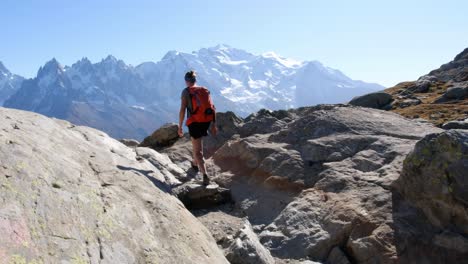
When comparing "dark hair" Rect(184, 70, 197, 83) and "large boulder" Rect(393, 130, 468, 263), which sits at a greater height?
"dark hair" Rect(184, 70, 197, 83)

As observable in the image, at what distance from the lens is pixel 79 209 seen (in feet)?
31.3

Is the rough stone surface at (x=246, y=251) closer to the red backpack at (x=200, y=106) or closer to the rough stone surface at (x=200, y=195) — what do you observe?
the rough stone surface at (x=200, y=195)

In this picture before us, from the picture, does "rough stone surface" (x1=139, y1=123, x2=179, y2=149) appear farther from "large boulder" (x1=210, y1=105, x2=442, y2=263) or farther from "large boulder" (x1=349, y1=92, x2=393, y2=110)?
"large boulder" (x1=349, y1=92, x2=393, y2=110)

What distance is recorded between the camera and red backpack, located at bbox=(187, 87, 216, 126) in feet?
52.3

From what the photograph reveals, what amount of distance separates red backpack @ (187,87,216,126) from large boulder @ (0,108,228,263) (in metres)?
3.09

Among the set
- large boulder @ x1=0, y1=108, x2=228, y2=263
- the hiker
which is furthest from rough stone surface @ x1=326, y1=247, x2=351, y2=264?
the hiker

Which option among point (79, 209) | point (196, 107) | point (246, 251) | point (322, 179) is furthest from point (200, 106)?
point (79, 209)

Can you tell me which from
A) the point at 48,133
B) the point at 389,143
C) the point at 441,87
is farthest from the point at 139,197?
the point at 441,87

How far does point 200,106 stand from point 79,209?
24.4 ft

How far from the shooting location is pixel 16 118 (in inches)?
537

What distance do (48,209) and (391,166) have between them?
12.5 meters

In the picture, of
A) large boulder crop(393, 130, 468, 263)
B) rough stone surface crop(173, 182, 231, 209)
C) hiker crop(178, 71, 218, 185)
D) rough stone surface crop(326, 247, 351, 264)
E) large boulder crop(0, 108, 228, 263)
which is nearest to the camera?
large boulder crop(0, 108, 228, 263)

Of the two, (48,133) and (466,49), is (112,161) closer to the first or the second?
(48,133)

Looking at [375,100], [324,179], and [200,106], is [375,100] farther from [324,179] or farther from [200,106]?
[200,106]
